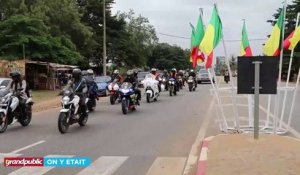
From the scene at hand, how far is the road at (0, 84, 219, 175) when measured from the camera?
29.2 feet

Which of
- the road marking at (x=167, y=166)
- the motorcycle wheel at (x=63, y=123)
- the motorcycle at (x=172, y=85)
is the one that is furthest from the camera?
the motorcycle at (x=172, y=85)

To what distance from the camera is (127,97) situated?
19.0 m

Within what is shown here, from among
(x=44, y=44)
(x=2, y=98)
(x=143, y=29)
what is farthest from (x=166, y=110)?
(x=143, y=29)

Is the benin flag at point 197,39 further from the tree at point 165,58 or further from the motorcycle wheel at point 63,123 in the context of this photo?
the tree at point 165,58

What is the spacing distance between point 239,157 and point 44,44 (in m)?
33.1

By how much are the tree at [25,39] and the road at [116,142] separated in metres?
22.7

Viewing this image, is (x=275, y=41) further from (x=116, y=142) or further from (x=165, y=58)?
(x=165, y=58)

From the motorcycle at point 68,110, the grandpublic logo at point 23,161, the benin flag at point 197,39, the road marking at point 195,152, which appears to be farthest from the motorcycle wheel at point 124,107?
the grandpublic logo at point 23,161

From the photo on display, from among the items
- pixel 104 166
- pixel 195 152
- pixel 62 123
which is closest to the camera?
pixel 104 166

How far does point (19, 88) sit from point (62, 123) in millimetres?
2418

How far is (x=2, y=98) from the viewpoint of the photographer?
13.9m

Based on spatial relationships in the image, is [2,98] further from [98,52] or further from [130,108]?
[98,52]

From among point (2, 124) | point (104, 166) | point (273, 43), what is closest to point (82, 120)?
point (2, 124)

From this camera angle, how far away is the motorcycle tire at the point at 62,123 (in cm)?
1329
